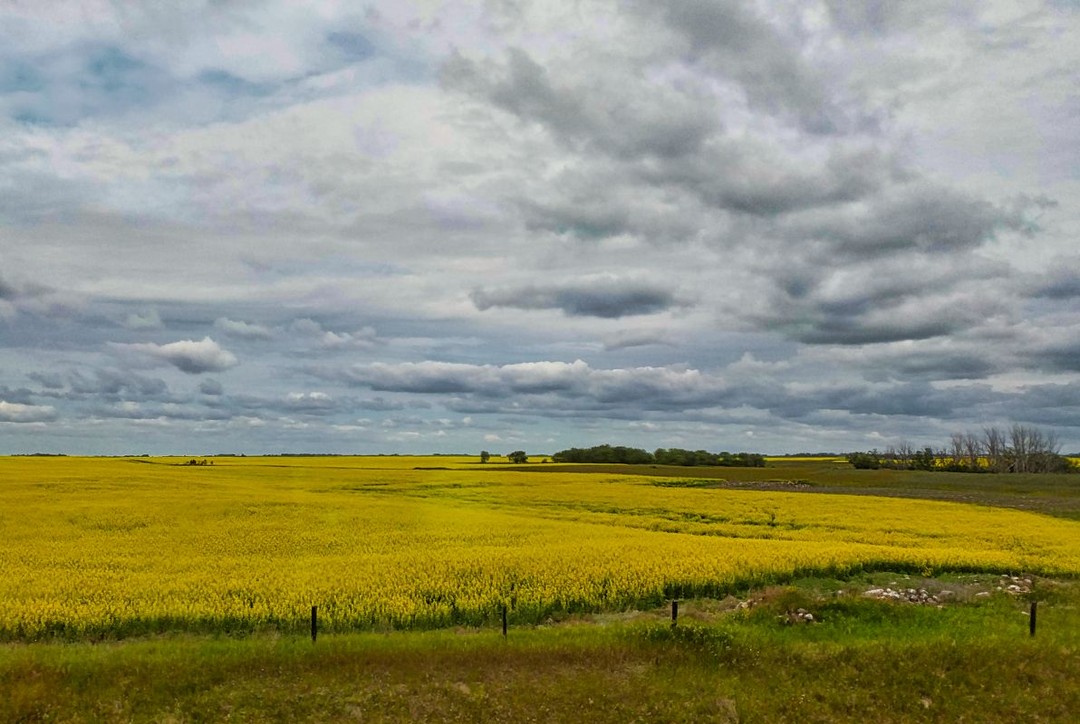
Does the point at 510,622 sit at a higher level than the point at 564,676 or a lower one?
lower

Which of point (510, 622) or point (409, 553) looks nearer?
point (510, 622)

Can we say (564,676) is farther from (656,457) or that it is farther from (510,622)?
(656,457)

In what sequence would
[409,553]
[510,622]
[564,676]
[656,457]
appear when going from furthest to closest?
1. [656,457]
2. [409,553]
3. [510,622]
4. [564,676]

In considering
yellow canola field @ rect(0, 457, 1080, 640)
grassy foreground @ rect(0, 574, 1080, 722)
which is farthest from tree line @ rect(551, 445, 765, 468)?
grassy foreground @ rect(0, 574, 1080, 722)

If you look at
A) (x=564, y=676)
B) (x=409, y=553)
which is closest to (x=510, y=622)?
(x=564, y=676)

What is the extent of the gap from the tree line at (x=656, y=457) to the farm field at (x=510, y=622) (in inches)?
4533

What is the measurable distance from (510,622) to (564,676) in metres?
5.22

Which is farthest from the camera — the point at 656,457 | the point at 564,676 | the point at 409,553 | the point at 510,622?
the point at 656,457

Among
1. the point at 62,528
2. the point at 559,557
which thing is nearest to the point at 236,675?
the point at 559,557

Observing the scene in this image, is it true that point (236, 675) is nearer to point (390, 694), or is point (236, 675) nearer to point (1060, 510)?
point (390, 694)

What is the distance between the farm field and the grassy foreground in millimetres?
47

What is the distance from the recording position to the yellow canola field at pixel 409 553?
18.1 m

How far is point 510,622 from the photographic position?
724 inches

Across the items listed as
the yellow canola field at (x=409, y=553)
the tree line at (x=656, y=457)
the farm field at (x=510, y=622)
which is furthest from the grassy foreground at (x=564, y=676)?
the tree line at (x=656, y=457)
